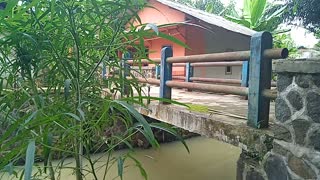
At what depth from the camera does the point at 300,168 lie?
1556 millimetres

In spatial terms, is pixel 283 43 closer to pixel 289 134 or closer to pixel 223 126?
pixel 223 126

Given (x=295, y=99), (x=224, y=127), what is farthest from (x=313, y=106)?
(x=224, y=127)

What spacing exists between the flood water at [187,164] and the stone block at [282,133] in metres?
2.41

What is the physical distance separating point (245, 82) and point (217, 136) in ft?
6.28

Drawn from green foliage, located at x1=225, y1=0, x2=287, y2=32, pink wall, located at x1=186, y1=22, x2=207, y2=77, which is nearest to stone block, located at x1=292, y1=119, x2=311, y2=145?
pink wall, located at x1=186, y1=22, x2=207, y2=77

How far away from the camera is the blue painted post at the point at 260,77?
2.03 m

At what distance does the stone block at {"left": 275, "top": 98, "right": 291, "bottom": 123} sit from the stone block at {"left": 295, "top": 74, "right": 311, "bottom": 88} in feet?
0.51

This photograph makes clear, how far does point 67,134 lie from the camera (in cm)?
94

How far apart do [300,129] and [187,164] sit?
3818mm

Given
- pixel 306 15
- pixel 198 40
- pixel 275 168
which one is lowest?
pixel 275 168

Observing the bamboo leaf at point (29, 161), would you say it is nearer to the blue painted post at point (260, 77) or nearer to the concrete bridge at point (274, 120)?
the concrete bridge at point (274, 120)

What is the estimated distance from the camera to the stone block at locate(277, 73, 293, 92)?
65.2 inches

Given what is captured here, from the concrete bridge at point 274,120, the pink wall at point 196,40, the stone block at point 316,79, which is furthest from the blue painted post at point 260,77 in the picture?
the pink wall at point 196,40

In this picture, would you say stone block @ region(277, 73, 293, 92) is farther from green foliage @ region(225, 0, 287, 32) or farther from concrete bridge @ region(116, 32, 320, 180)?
green foliage @ region(225, 0, 287, 32)
